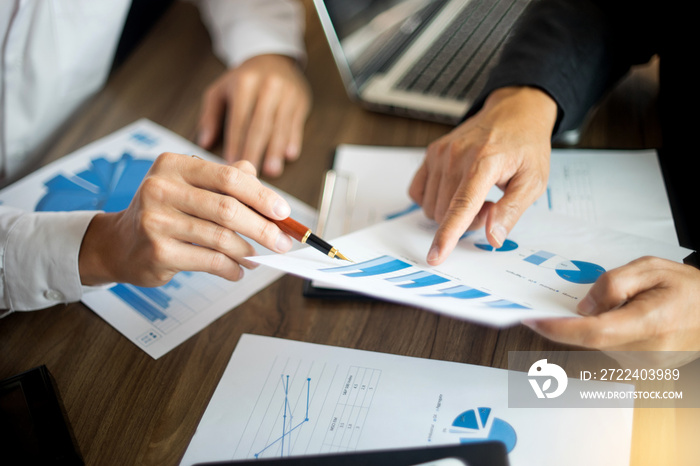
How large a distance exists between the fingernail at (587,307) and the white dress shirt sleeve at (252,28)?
2.69 feet

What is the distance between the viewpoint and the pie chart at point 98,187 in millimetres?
838

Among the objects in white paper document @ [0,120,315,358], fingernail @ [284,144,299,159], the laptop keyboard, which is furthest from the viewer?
fingernail @ [284,144,299,159]

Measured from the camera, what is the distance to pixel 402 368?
59 cm

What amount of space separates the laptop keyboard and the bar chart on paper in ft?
1.89

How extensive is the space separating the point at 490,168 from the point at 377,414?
33cm

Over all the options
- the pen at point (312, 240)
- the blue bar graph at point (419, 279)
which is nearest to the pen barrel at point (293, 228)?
the pen at point (312, 240)

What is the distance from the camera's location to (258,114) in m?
0.97

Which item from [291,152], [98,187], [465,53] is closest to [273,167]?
[291,152]

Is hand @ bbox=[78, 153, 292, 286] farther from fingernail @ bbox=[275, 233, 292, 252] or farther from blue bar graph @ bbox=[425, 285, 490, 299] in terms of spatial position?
blue bar graph @ bbox=[425, 285, 490, 299]

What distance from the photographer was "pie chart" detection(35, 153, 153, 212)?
84 centimetres

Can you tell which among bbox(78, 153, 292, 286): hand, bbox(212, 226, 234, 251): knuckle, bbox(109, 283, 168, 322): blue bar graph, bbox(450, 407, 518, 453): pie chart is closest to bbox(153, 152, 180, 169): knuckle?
bbox(78, 153, 292, 286): hand

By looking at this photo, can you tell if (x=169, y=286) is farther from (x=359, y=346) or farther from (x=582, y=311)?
(x=582, y=311)

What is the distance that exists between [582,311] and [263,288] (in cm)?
41

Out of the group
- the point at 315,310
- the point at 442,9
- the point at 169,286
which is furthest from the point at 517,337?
the point at 442,9
